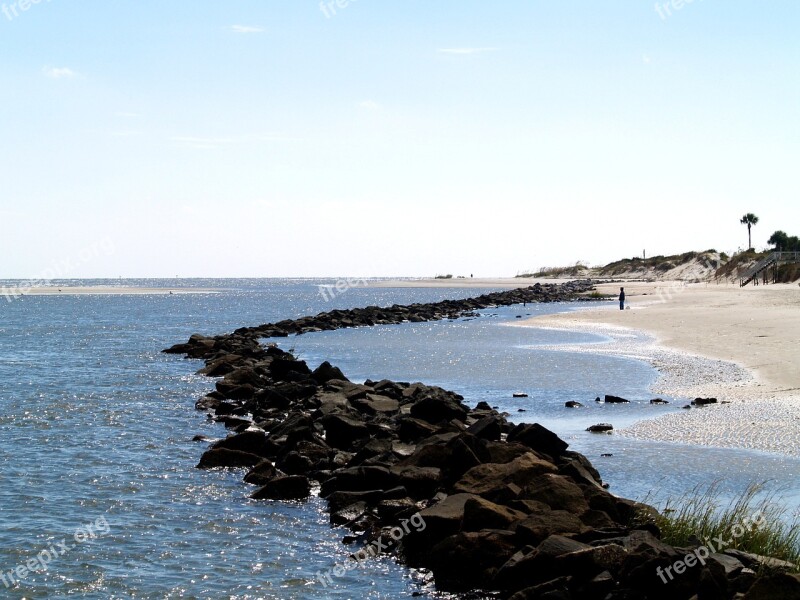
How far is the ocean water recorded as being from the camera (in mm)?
11258

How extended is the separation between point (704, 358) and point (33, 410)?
2422 cm

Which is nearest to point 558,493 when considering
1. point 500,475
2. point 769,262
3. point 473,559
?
point 500,475

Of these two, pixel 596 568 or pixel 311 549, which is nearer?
pixel 596 568

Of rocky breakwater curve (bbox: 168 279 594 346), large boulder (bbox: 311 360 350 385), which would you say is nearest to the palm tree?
rocky breakwater curve (bbox: 168 279 594 346)

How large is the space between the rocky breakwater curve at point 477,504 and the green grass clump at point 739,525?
379mm

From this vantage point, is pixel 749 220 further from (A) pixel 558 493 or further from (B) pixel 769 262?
(A) pixel 558 493

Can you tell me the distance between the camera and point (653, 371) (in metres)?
29.9

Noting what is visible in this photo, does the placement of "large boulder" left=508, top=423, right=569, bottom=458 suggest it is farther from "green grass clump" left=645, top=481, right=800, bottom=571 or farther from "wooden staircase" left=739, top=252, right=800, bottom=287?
"wooden staircase" left=739, top=252, right=800, bottom=287

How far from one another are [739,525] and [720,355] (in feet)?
73.6

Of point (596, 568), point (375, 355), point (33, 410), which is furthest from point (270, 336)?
point (596, 568)

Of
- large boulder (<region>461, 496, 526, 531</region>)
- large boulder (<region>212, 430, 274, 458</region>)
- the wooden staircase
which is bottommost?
large boulder (<region>212, 430, 274, 458</region>)

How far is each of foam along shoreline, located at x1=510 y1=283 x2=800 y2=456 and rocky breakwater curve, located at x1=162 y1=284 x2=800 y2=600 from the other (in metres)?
4.70

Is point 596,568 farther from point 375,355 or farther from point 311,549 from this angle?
point 375,355

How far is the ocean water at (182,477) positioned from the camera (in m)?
11.3
